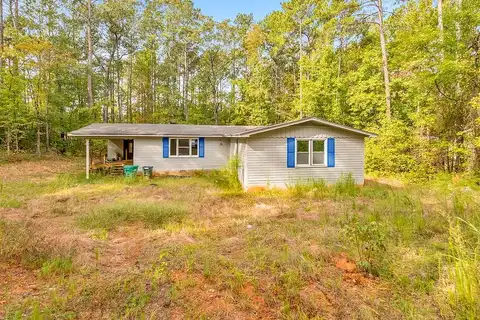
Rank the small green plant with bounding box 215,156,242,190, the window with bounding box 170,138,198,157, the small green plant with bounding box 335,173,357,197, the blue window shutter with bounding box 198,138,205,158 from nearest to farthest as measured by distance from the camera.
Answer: the small green plant with bounding box 335,173,357,197
the small green plant with bounding box 215,156,242,190
the window with bounding box 170,138,198,157
the blue window shutter with bounding box 198,138,205,158

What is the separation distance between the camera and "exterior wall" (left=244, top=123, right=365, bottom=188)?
9.94m

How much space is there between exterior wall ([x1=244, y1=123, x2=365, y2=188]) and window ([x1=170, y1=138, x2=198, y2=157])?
186 inches

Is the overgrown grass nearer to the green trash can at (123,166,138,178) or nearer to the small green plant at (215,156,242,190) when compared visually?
the small green plant at (215,156,242,190)

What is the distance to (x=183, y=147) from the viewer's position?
534 inches

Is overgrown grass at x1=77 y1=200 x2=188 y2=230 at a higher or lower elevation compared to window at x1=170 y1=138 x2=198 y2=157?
lower

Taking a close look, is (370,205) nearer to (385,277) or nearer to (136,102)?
(385,277)

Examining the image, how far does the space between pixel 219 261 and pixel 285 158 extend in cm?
659

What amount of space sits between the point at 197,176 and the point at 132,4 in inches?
742

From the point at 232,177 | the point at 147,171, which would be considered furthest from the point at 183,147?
the point at 232,177

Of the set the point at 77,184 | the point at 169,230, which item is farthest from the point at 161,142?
the point at 169,230

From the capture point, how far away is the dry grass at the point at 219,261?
311cm

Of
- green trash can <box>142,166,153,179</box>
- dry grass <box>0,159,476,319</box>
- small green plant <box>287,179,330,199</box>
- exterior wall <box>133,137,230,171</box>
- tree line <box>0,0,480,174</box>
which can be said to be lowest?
dry grass <box>0,159,476,319</box>

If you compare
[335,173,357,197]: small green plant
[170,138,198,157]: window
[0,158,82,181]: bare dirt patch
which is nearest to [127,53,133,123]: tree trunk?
[0,158,82,181]: bare dirt patch

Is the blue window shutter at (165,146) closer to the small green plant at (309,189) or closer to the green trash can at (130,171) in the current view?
the green trash can at (130,171)
